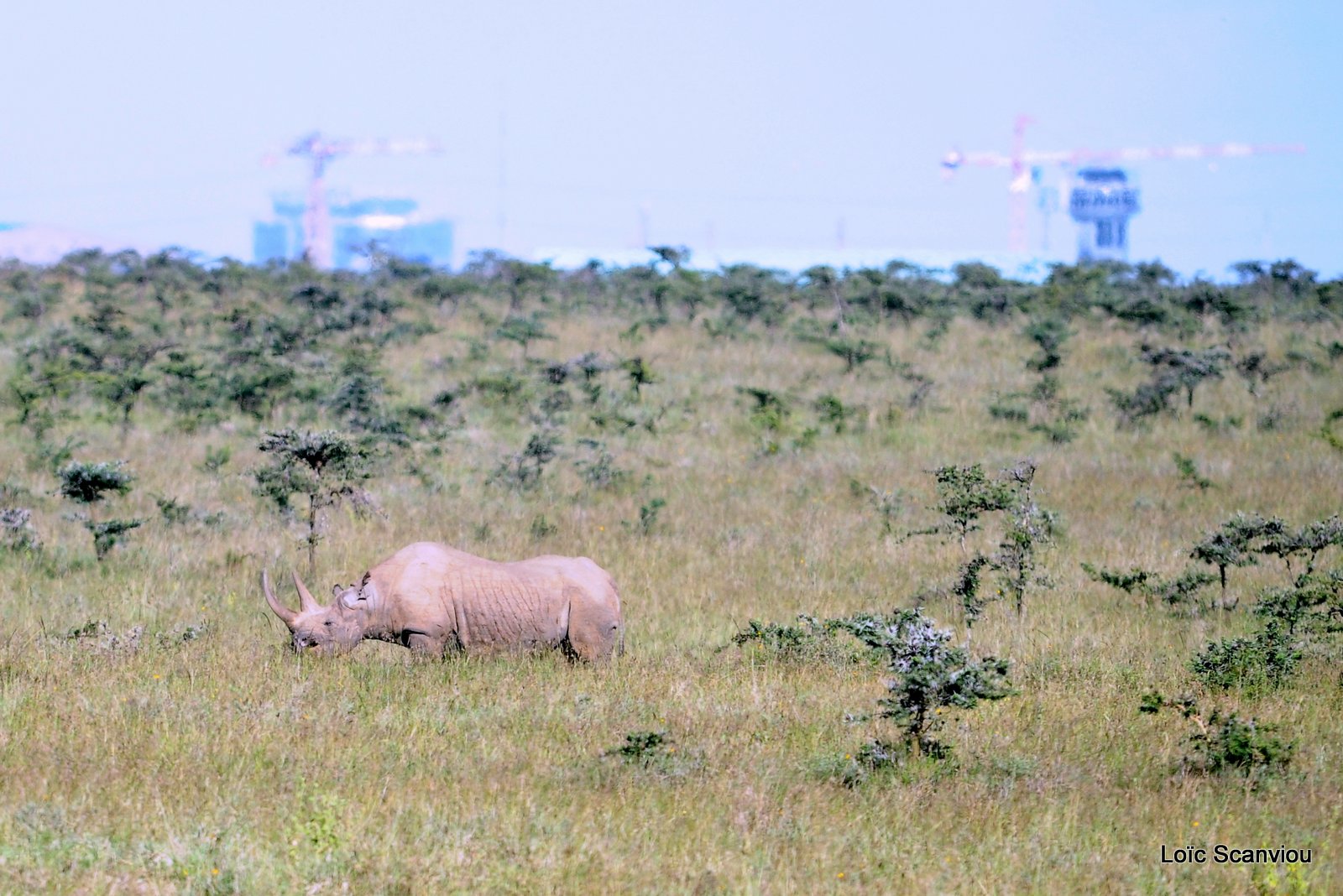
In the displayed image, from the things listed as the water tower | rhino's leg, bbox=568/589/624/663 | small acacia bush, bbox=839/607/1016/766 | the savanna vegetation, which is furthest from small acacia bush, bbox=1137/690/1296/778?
the water tower

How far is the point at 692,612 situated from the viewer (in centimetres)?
1203

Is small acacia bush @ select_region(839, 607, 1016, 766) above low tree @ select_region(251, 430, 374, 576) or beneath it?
beneath

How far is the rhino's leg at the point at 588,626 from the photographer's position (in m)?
10.0

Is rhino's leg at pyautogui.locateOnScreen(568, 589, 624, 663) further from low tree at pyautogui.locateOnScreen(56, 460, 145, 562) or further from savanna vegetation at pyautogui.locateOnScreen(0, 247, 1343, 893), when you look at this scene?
low tree at pyautogui.locateOnScreen(56, 460, 145, 562)

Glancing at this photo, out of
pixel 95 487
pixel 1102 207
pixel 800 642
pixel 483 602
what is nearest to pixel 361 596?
pixel 483 602

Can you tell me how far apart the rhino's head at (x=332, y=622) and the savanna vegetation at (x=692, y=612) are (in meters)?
0.24

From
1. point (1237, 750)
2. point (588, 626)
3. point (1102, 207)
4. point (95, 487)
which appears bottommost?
point (1237, 750)

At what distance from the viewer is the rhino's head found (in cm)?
962

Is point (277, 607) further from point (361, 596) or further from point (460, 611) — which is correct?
point (460, 611)

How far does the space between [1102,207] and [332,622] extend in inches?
7306

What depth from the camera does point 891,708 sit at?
319 inches

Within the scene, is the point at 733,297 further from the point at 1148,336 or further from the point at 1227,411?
the point at 1227,411

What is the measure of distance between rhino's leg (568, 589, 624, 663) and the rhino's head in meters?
1.41

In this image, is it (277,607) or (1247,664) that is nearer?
(277,607)
